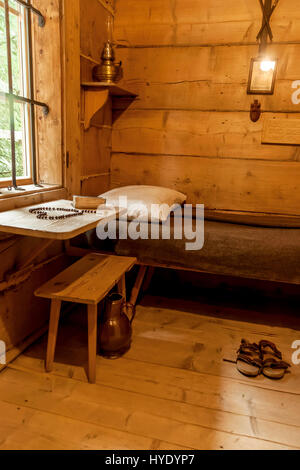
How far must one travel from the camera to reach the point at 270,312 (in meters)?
2.50

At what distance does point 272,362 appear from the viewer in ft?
5.95

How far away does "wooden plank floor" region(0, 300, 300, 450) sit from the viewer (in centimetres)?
135

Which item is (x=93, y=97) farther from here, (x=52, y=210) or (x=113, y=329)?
(x=113, y=329)

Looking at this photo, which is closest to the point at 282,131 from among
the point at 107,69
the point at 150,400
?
the point at 107,69

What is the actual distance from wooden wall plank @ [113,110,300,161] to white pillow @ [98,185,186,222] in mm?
483

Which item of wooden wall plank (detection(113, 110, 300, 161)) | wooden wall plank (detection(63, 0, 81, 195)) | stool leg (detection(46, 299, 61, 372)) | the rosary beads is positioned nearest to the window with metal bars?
wooden wall plank (detection(63, 0, 81, 195))

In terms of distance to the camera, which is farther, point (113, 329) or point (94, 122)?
point (94, 122)

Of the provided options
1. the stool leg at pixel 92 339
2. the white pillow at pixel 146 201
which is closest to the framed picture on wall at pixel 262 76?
the white pillow at pixel 146 201

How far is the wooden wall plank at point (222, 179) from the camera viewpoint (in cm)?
263

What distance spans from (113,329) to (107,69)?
167cm

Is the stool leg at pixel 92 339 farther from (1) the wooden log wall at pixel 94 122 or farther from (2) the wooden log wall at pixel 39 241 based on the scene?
(1) the wooden log wall at pixel 94 122
